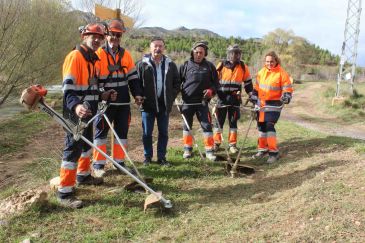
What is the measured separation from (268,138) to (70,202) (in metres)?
3.70

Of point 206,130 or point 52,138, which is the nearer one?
point 206,130

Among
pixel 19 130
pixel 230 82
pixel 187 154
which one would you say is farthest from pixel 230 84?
pixel 19 130

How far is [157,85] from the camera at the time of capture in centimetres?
629

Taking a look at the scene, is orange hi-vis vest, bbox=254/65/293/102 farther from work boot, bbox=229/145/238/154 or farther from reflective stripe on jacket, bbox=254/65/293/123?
work boot, bbox=229/145/238/154

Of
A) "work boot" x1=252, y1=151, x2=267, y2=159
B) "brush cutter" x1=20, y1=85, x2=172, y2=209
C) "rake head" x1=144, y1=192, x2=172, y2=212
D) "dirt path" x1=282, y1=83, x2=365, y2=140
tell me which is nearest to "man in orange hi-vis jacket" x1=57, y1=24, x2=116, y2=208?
"brush cutter" x1=20, y1=85, x2=172, y2=209

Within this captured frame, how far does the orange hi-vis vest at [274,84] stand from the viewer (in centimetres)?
682

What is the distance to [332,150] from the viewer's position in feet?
23.5

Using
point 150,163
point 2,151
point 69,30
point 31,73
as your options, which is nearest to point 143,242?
point 150,163

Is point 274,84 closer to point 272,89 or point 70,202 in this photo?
point 272,89

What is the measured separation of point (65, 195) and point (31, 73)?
9.08 metres

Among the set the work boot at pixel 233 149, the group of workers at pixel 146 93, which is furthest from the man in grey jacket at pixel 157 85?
the work boot at pixel 233 149

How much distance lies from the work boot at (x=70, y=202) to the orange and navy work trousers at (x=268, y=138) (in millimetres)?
3587

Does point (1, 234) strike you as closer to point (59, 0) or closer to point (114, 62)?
point (114, 62)

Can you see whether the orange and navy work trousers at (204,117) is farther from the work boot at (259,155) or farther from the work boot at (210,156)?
the work boot at (259,155)
